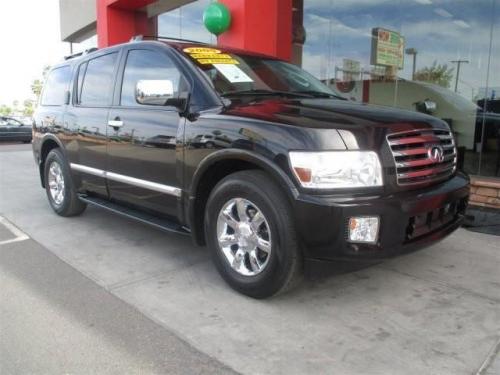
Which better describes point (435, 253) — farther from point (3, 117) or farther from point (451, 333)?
point (3, 117)

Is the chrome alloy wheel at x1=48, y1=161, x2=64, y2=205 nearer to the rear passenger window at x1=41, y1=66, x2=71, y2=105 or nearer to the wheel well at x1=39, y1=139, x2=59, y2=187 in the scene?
the wheel well at x1=39, y1=139, x2=59, y2=187

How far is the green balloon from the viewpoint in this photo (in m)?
7.87

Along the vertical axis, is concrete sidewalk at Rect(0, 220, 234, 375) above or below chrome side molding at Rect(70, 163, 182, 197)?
below

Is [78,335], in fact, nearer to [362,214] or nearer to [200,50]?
[362,214]

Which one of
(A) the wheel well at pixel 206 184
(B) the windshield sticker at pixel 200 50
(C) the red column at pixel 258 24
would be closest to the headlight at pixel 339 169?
(A) the wheel well at pixel 206 184

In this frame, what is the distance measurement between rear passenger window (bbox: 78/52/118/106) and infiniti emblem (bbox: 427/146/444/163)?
3070 mm

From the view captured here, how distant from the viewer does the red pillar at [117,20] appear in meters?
12.7

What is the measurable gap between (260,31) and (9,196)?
4859 mm

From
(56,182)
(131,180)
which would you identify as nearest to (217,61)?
(131,180)

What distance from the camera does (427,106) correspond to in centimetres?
766

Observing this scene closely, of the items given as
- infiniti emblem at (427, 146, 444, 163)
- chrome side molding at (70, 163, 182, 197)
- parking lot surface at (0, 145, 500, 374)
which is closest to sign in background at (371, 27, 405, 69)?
parking lot surface at (0, 145, 500, 374)

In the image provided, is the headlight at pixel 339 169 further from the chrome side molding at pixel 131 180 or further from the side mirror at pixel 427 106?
the side mirror at pixel 427 106

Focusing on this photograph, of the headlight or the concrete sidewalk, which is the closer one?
the concrete sidewalk

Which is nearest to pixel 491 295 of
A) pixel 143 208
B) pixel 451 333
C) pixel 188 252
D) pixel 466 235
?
pixel 451 333
